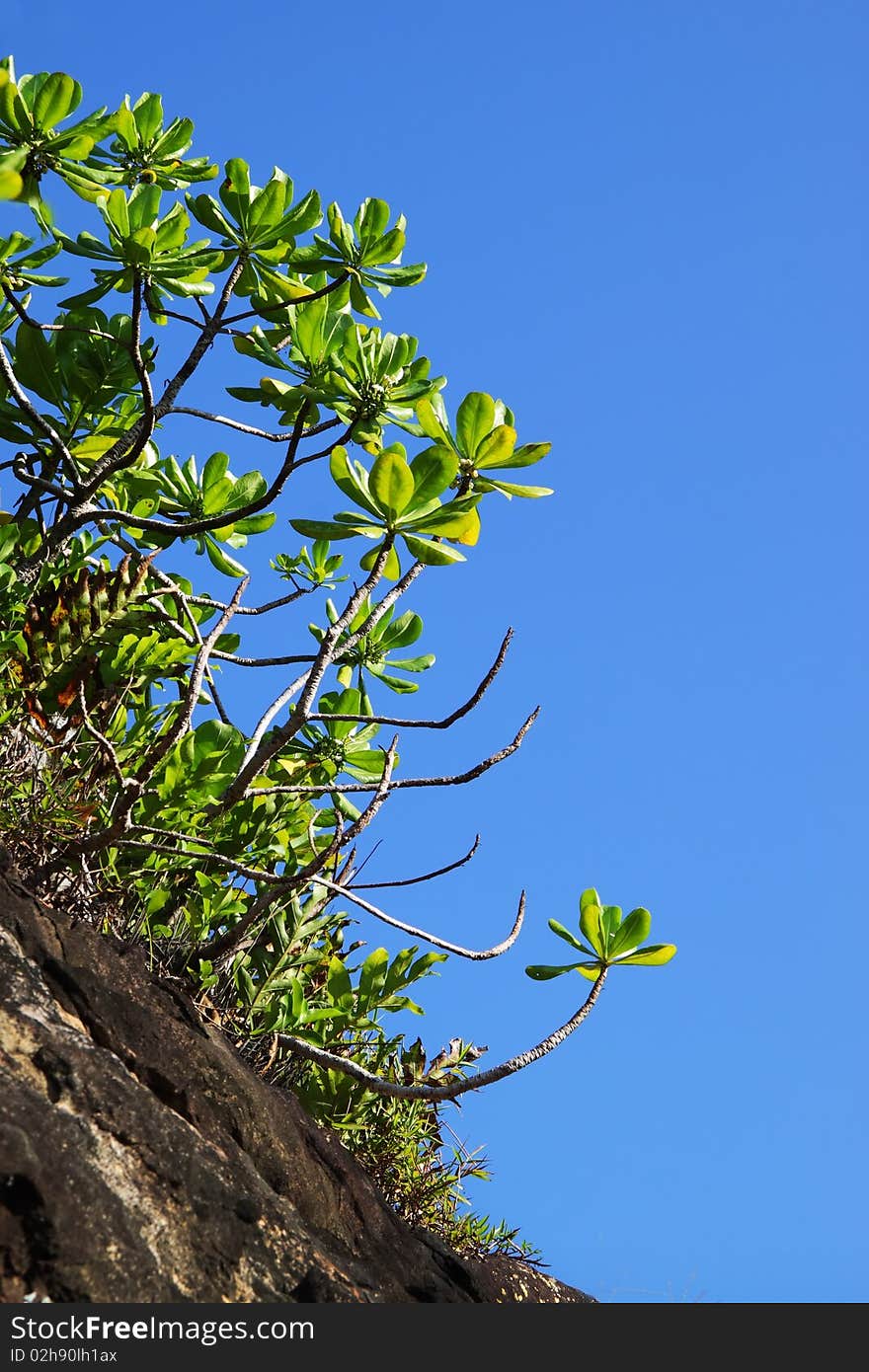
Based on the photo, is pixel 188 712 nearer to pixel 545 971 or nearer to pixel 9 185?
pixel 545 971

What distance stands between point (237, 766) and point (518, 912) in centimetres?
95

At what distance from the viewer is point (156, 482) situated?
3.61 m

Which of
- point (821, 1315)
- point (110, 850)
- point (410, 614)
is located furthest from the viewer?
point (410, 614)

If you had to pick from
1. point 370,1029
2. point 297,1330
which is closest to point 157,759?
point 370,1029

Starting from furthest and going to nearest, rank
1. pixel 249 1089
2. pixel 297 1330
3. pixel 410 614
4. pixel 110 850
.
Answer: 1. pixel 410 614
2. pixel 110 850
3. pixel 249 1089
4. pixel 297 1330

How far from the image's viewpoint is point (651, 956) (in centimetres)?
302

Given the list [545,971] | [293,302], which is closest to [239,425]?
[293,302]

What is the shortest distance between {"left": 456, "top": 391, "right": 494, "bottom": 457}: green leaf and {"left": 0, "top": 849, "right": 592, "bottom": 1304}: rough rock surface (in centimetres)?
162

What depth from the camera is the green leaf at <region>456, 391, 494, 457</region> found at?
3.04m

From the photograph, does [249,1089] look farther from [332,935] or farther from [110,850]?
[332,935]

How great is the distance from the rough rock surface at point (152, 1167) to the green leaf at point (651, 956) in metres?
0.90

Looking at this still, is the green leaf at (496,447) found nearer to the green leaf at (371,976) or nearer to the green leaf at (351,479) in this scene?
the green leaf at (351,479)

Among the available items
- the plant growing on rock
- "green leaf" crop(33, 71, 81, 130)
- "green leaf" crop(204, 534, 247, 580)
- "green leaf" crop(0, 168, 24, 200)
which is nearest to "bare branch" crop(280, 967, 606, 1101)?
the plant growing on rock

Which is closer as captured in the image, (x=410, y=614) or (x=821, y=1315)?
(x=821, y=1315)
